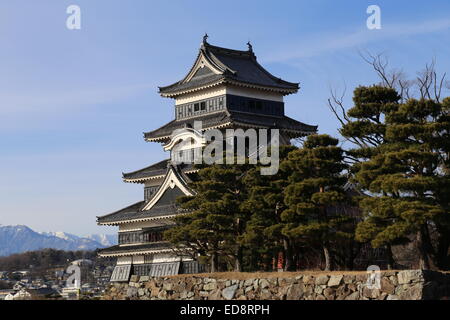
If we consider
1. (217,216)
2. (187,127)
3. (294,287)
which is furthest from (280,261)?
(187,127)

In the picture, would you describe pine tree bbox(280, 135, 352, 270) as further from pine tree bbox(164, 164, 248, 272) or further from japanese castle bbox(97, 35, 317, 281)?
japanese castle bbox(97, 35, 317, 281)

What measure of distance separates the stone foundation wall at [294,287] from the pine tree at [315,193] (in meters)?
1.63

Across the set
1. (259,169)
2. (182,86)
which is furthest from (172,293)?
(182,86)

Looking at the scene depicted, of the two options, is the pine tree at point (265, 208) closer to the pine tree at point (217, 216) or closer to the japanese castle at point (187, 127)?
the pine tree at point (217, 216)

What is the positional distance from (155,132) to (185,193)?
19.5 feet

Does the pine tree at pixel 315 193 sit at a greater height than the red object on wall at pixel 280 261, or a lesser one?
greater

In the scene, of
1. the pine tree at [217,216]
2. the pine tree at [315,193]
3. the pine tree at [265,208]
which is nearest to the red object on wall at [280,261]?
the pine tree at [265,208]

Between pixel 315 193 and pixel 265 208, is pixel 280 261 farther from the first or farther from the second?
pixel 315 193

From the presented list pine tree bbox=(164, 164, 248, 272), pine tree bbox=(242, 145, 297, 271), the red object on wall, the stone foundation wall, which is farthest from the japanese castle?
pine tree bbox=(242, 145, 297, 271)

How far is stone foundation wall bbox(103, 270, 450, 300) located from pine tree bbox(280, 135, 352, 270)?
64.2 inches

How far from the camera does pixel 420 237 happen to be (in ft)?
92.7

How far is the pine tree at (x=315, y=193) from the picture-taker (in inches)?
1156

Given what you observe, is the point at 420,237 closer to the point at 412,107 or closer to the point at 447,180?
the point at 447,180

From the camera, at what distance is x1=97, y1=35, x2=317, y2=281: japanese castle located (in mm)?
40531
